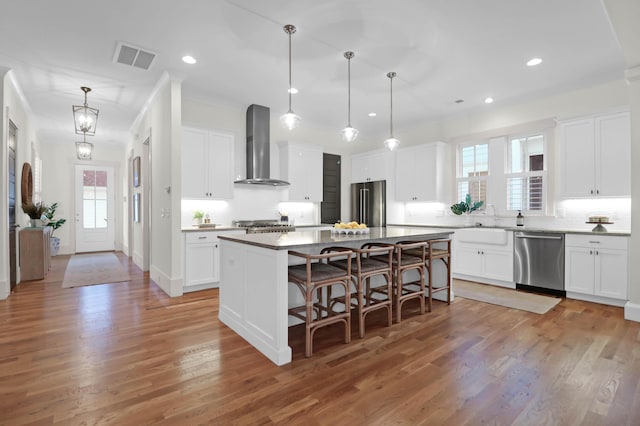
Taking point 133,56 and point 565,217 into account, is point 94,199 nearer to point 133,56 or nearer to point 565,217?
point 133,56

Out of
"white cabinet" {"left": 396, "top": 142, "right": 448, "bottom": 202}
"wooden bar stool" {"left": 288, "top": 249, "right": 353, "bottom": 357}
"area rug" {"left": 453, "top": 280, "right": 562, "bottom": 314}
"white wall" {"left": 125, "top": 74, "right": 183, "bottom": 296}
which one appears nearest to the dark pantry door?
"white cabinet" {"left": 396, "top": 142, "right": 448, "bottom": 202}

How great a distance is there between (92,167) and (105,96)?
445 centimetres

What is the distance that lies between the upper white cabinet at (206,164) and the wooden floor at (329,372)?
6.51 feet

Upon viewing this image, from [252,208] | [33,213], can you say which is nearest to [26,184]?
[33,213]

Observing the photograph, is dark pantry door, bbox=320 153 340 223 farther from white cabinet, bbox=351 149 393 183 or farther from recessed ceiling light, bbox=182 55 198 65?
recessed ceiling light, bbox=182 55 198 65

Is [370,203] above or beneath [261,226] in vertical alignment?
above

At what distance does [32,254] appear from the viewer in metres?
5.14

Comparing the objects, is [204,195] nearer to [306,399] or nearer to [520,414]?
[306,399]

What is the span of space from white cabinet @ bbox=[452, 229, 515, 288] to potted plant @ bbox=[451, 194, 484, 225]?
489mm

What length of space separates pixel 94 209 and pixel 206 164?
5.61 m

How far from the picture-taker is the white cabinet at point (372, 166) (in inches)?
257

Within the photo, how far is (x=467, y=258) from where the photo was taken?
5164mm

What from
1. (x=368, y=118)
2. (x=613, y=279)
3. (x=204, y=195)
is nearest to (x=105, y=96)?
(x=204, y=195)

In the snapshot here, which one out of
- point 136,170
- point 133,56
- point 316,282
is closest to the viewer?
point 316,282
